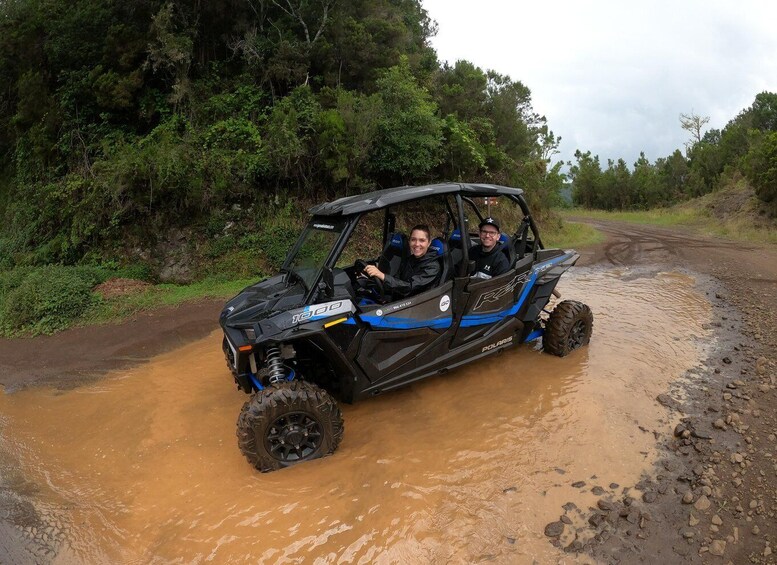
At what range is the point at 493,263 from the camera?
517 centimetres

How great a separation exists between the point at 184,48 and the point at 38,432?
35.4ft

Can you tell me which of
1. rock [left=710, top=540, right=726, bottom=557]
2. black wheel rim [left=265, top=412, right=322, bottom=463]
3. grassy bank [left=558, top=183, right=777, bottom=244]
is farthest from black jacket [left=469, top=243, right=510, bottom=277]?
grassy bank [left=558, top=183, right=777, bottom=244]

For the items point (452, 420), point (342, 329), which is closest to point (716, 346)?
point (452, 420)

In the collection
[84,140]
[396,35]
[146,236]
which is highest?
[396,35]

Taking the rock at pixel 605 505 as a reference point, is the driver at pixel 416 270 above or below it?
above

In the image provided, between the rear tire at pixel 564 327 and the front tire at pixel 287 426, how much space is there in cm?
312

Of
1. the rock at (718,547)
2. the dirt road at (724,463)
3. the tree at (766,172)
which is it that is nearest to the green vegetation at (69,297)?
the dirt road at (724,463)

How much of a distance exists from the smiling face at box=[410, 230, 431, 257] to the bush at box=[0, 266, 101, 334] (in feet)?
20.6

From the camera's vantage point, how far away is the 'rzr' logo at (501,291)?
4.84m

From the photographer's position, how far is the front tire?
3.62 meters

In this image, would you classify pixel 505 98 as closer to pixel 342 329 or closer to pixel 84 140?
pixel 84 140

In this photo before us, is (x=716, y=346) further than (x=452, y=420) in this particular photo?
Yes

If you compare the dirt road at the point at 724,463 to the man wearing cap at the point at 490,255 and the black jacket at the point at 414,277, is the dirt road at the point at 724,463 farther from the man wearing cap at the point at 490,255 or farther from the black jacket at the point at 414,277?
the black jacket at the point at 414,277

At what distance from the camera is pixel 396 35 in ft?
46.0
